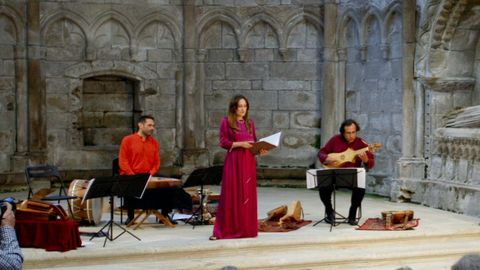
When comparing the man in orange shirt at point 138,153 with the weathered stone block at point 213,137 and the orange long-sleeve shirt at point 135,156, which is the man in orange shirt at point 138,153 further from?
the weathered stone block at point 213,137

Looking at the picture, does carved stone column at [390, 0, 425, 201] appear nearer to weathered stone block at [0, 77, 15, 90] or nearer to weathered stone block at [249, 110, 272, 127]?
weathered stone block at [249, 110, 272, 127]

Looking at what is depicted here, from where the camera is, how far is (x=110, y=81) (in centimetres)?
1567

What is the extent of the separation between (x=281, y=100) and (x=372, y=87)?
169 cm

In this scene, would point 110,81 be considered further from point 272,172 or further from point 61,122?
point 272,172

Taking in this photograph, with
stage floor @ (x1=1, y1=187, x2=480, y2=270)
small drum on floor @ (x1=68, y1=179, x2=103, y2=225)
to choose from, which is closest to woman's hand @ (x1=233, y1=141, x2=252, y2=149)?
stage floor @ (x1=1, y1=187, x2=480, y2=270)

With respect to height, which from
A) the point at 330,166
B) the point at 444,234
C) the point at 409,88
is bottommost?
A: the point at 444,234

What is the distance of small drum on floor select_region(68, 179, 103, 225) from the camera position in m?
11.3

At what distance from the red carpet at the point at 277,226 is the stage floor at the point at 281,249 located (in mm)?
122

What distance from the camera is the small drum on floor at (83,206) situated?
11312 mm

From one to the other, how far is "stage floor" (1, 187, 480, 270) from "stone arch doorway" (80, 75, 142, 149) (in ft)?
13.4

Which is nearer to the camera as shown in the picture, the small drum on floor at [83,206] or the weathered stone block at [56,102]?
the small drum on floor at [83,206]

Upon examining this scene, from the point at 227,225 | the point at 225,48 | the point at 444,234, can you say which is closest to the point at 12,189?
the point at 225,48

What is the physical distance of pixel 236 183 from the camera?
34.9 feet

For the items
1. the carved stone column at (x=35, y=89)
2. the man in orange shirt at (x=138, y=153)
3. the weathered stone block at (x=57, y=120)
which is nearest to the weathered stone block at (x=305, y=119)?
the weathered stone block at (x=57, y=120)
